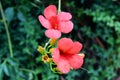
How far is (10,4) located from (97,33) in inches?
18.0

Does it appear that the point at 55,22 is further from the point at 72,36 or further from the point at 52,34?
the point at 72,36

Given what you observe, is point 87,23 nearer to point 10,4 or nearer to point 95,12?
point 95,12

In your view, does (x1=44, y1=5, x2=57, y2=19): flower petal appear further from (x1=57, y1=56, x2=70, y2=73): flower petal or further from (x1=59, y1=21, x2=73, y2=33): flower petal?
(x1=57, y1=56, x2=70, y2=73): flower petal

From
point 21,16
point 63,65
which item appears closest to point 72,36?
point 21,16

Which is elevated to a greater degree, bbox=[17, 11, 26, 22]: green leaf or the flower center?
the flower center

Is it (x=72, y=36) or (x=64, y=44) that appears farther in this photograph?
(x=72, y=36)

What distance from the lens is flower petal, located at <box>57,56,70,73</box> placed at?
96 centimetres

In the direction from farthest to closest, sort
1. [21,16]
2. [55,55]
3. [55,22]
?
1. [21,16]
2. [55,22]
3. [55,55]

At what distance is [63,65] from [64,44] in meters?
0.06

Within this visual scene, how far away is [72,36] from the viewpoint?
5.82 feet

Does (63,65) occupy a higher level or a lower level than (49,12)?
lower

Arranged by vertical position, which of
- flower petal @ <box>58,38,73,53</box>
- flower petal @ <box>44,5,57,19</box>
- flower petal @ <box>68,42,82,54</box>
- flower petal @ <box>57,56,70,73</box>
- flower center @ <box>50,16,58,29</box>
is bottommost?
flower petal @ <box>57,56,70,73</box>

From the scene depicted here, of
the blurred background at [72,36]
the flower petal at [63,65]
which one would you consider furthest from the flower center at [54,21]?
the blurred background at [72,36]

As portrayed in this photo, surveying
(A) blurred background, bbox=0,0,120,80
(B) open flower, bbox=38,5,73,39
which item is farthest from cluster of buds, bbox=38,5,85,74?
(A) blurred background, bbox=0,0,120,80
